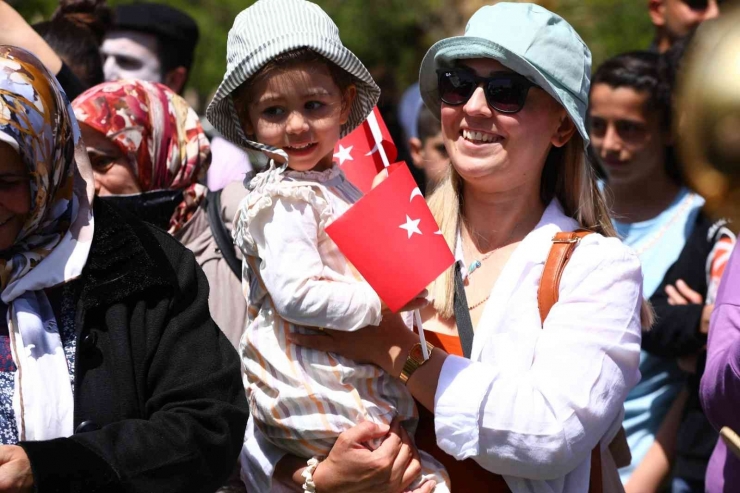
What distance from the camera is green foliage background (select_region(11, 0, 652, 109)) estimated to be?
1474cm

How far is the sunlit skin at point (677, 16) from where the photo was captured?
5.99 metres

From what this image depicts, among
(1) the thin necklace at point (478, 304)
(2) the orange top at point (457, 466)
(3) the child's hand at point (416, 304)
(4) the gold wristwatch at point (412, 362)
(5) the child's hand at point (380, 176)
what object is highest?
(5) the child's hand at point (380, 176)

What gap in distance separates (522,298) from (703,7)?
11.1 feet

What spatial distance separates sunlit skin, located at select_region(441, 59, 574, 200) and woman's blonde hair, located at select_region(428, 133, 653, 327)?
0.12 metres

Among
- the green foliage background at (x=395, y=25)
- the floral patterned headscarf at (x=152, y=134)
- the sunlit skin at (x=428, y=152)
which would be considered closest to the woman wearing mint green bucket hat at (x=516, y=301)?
the floral patterned headscarf at (x=152, y=134)

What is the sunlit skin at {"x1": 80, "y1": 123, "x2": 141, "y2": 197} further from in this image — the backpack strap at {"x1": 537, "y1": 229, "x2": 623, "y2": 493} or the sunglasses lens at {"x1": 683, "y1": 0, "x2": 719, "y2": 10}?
the sunglasses lens at {"x1": 683, "y1": 0, "x2": 719, "y2": 10}

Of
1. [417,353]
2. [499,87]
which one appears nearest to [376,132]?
[499,87]

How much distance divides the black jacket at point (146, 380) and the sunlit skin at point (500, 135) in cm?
94

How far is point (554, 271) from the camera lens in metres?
3.23

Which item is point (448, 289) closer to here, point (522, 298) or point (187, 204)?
point (522, 298)

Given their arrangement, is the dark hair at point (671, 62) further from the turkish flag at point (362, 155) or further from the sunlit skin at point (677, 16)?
the turkish flag at point (362, 155)

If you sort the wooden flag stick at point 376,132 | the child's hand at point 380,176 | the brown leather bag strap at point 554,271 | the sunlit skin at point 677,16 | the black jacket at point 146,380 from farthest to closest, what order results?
the sunlit skin at point 677,16 < the wooden flag stick at point 376,132 < the child's hand at point 380,176 < the brown leather bag strap at point 554,271 < the black jacket at point 146,380

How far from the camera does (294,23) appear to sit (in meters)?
3.38

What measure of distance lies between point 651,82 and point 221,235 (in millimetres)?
2412
